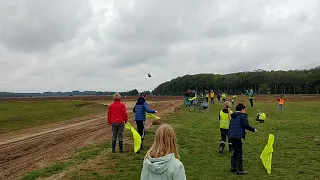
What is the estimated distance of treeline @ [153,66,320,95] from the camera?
368 feet

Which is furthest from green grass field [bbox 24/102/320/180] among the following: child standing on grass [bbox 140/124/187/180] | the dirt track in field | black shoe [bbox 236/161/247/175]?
child standing on grass [bbox 140/124/187/180]

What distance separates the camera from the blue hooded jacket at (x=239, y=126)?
10078 mm

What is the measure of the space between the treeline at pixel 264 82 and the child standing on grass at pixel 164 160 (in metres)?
99.4

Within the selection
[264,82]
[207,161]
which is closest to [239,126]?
[207,161]

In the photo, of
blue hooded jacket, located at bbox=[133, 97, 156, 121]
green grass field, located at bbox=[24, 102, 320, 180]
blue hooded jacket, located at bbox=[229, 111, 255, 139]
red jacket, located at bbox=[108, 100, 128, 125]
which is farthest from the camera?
blue hooded jacket, located at bbox=[133, 97, 156, 121]

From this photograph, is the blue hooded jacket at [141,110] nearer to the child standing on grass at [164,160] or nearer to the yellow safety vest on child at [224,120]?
the yellow safety vest on child at [224,120]

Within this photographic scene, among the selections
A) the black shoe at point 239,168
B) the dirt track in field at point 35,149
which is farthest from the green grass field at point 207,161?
the dirt track in field at point 35,149

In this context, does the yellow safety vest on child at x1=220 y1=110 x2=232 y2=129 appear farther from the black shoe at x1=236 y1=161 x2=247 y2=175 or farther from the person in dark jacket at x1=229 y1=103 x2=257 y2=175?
the black shoe at x1=236 y1=161 x2=247 y2=175

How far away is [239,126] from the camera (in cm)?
1013

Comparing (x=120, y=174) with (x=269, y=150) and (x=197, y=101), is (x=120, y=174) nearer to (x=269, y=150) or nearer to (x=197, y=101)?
(x=269, y=150)

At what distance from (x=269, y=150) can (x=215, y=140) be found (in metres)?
5.74

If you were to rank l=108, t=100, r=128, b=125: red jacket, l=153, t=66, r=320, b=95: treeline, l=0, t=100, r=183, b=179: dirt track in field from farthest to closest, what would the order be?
l=153, t=66, r=320, b=95: treeline < l=108, t=100, r=128, b=125: red jacket < l=0, t=100, r=183, b=179: dirt track in field

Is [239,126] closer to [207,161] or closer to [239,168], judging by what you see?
[239,168]

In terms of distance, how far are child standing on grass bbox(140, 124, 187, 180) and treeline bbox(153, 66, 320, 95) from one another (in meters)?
99.4
